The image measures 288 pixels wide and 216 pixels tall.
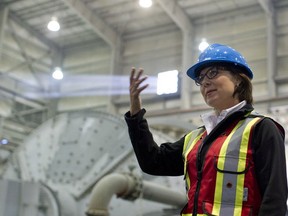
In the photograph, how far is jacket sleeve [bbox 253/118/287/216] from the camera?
4.57 feet

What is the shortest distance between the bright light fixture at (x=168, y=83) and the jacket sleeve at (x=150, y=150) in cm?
1054

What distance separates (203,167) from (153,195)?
2701mm

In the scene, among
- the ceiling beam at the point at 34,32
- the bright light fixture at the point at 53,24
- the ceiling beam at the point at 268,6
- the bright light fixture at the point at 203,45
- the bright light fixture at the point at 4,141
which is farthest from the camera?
the ceiling beam at the point at 34,32

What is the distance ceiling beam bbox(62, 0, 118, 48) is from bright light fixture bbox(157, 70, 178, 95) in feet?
6.30

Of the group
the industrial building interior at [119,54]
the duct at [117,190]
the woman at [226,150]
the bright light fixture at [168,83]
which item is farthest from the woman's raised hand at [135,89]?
the bright light fixture at [168,83]

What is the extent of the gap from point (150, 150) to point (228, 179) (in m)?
0.42

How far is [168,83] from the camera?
1266 cm

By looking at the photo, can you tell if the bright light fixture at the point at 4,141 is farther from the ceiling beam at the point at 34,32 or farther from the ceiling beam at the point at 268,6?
the ceiling beam at the point at 268,6

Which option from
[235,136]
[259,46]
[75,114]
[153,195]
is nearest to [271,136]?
A: [235,136]

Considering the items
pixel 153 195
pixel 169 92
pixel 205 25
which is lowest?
pixel 153 195

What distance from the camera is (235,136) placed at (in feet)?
5.02

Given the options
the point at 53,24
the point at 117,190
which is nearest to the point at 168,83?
the point at 53,24

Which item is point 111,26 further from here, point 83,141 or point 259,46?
point 83,141

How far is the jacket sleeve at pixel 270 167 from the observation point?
1392 millimetres
